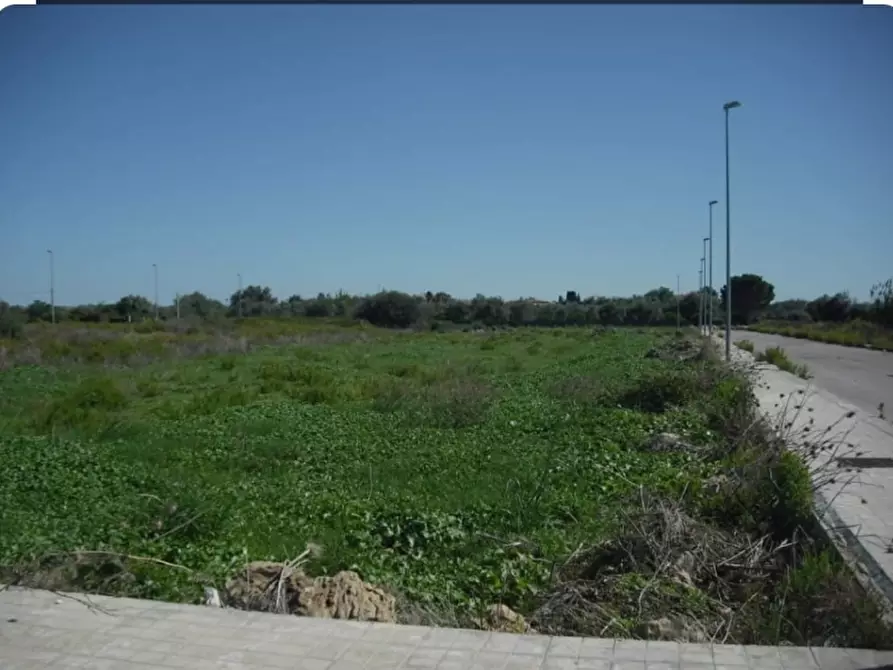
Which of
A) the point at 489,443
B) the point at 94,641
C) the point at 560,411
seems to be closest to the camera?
the point at 94,641

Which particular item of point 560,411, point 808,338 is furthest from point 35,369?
point 808,338

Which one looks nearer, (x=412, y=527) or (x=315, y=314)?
(x=412, y=527)

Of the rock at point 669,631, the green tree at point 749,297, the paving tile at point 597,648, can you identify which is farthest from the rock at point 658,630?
the green tree at point 749,297

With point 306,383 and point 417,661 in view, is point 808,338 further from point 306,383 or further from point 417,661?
point 417,661

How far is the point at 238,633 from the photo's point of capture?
495 cm

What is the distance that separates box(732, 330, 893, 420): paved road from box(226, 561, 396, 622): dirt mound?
12505mm

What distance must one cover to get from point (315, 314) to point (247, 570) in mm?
83577

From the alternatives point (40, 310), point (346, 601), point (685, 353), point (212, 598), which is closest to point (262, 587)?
point (212, 598)

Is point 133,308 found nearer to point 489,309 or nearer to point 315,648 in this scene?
point 489,309

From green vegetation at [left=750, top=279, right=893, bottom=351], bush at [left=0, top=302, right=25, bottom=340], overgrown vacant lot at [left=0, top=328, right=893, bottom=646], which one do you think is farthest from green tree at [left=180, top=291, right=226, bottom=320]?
overgrown vacant lot at [left=0, top=328, right=893, bottom=646]

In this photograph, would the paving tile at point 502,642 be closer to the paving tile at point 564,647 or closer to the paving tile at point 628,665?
the paving tile at point 564,647

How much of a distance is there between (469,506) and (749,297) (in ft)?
294

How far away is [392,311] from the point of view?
8162cm

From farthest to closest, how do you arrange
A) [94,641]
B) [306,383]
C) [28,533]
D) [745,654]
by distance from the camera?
[306,383], [28,533], [94,641], [745,654]
